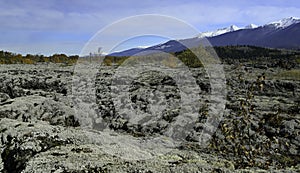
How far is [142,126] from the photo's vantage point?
68.3 ft

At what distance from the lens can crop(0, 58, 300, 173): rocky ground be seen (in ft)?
41.4

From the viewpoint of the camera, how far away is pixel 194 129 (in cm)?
1994

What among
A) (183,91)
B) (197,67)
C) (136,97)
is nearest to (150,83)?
(183,91)

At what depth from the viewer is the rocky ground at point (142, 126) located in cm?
1261

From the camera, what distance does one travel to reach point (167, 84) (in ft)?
109

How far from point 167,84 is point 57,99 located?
1285 centimetres

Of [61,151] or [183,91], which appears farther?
[183,91]

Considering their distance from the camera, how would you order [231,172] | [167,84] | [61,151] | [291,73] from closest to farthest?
[231,172] < [61,151] < [167,84] < [291,73]

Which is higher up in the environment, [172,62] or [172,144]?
[172,62]

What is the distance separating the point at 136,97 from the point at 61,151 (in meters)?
12.7

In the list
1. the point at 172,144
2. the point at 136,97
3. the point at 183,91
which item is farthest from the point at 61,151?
the point at 183,91

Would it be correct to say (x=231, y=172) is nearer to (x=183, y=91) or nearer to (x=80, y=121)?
(x=80, y=121)

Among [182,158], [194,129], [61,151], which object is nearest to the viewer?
[61,151]

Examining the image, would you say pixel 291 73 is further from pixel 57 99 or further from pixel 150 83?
pixel 57 99
